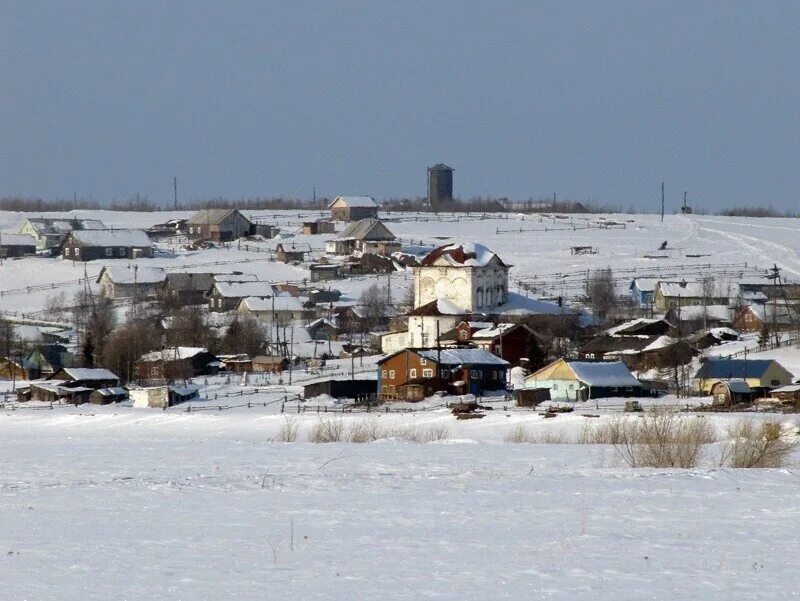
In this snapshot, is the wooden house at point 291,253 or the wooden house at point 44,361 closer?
the wooden house at point 44,361

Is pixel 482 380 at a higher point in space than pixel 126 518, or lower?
lower

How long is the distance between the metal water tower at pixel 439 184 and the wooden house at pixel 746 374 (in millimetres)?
71903

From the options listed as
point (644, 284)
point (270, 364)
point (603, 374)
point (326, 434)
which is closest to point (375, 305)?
point (270, 364)

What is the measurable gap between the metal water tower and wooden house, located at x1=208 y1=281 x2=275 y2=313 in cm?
5152

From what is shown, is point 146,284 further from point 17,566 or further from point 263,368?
point 17,566

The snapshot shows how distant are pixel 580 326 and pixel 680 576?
3898 centimetres

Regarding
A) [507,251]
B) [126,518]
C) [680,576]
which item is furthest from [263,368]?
[680,576]

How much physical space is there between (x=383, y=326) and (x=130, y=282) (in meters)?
14.0

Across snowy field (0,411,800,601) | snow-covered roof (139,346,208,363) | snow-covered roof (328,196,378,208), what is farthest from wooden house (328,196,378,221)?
snowy field (0,411,800,601)

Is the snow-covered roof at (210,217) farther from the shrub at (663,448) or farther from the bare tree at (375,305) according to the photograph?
the shrub at (663,448)

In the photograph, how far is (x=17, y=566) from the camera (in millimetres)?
9016

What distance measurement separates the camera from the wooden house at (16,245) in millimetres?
71188

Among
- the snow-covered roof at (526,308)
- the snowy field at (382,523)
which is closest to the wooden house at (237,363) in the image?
the snow-covered roof at (526,308)

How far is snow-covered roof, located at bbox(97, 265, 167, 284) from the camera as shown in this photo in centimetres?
6019
